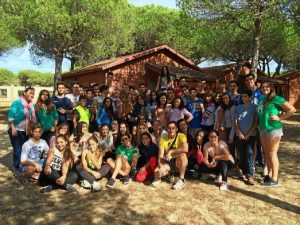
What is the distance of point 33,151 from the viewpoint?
6195 millimetres

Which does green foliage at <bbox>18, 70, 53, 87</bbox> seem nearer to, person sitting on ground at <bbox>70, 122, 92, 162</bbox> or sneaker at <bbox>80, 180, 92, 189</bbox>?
person sitting on ground at <bbox>70, 122, 92, 162</bbox>

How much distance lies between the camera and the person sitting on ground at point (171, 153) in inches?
242

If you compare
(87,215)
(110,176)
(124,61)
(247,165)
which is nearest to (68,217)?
(87,215)

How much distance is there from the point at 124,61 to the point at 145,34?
49.0 ft

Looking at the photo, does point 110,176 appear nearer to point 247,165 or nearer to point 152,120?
point 152,120

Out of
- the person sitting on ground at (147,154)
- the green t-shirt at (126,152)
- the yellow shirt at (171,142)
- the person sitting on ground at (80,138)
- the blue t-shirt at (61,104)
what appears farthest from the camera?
the blue t-shirt at (61,104)

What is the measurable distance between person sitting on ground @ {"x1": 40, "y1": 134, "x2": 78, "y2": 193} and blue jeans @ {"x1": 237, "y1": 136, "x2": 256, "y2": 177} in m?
3.31

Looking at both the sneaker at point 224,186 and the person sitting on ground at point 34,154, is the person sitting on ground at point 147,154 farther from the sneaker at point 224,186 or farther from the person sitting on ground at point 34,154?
the person sitting on ground at point 34,154

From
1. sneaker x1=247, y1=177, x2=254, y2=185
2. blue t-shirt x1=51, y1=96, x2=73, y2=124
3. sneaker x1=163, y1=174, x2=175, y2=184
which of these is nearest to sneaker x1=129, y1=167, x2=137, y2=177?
sneaker x1=163, y1=174, x2=175, y2=184

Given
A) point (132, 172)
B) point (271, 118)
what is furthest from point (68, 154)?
point (271, 118)

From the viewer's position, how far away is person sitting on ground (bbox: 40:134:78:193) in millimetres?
5746

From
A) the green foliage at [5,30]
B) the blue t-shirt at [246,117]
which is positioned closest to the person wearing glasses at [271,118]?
the blue t-shirt at [246,117]

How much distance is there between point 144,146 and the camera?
663 centimetres

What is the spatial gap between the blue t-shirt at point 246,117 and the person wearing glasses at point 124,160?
220 centimetres
